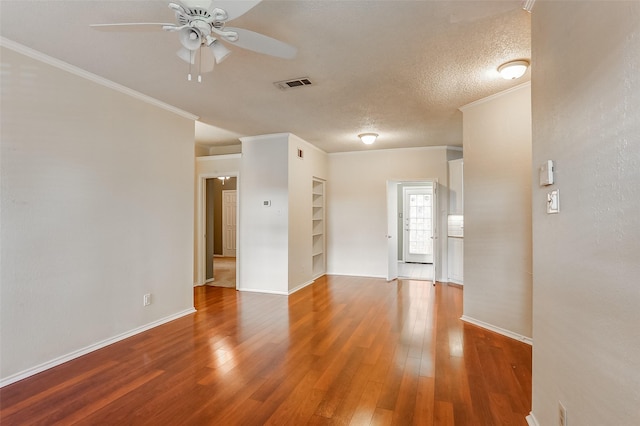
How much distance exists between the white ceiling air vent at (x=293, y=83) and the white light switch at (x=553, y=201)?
2.38 m

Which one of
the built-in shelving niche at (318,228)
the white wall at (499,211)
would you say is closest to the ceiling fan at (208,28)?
the white wall at (499,211)

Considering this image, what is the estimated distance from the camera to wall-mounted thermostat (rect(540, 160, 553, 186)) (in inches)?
63.7

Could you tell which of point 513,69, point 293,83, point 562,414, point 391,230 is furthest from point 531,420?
point 391,230

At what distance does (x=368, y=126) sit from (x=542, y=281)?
3597 millimetres

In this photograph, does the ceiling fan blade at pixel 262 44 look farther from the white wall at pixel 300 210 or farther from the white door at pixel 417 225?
the white door at pixel 417 225

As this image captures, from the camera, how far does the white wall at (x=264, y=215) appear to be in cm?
524

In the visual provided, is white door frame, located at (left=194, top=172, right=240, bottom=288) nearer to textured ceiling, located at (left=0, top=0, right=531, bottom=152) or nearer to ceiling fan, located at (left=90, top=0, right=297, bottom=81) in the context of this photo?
textured ceiling, located at (left=0, top=0, right=531, bottom=152)

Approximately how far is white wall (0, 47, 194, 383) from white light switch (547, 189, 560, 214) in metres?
3.77

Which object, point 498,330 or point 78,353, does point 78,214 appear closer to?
point 78,353

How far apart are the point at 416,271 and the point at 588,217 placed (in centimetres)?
651

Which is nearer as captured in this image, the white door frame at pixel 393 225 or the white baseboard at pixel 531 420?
the white baseboard at pixel 531 420

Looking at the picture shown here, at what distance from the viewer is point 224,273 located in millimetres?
7164

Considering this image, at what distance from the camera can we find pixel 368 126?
4.86m

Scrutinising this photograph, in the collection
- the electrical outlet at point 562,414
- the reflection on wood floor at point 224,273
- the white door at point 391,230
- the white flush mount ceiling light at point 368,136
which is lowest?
the reflection on wood floor at point 224,273
